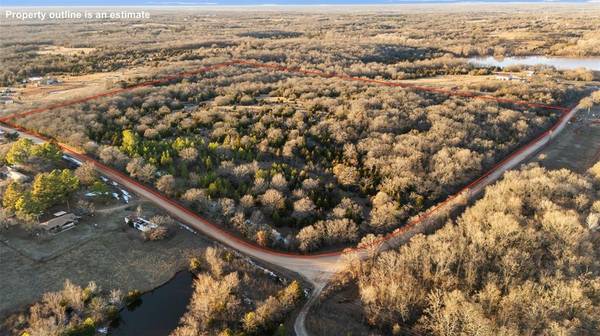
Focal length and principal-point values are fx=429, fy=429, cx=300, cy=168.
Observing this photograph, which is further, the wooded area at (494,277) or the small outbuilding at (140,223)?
the small outbuilding at (140,223)

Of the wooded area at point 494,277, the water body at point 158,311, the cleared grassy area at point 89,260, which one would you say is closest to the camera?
the wooded area at point 494,277

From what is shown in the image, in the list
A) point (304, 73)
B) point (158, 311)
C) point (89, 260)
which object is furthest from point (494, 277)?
point (304, 73)

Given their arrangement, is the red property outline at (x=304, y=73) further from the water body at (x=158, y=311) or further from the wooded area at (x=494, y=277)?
the water body at (x=158, y=311)

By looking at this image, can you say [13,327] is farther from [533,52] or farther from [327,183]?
[533,52]

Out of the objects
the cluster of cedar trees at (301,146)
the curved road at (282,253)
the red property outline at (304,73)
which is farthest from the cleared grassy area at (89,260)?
the cluster of cedar trees at (301,146)

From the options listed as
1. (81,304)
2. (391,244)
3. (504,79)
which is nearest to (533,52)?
(504,79)

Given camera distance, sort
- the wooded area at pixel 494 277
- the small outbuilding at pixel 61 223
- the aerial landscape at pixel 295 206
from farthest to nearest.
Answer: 1. the small outbuilding at pixel 61 223
2. the aerial landscape at pixel 295 206
3. the wooded area at pixel 494 277

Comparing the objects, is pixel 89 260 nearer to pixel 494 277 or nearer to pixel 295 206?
pixel 295 206
